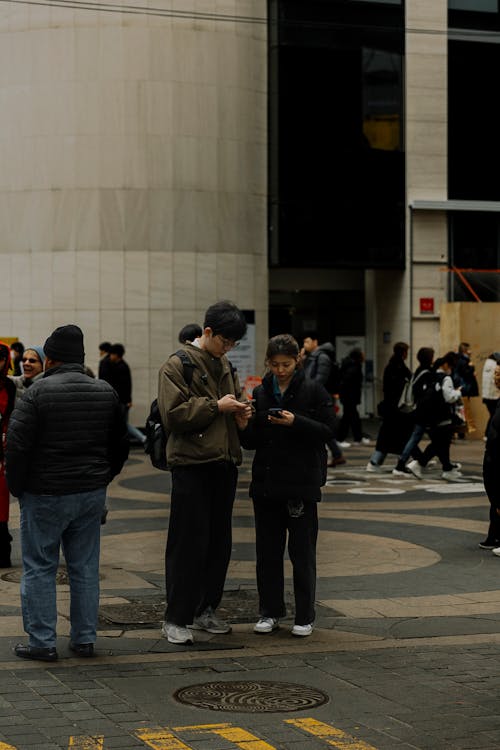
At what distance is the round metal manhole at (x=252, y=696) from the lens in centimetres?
652

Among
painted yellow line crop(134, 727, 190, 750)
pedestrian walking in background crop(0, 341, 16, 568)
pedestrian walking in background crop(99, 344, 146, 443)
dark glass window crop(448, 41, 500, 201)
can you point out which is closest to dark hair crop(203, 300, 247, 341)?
painted yellow line crop(134, 727, 190, 750)

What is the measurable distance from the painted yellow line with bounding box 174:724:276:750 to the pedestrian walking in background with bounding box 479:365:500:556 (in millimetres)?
5212

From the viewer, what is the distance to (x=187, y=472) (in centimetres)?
803

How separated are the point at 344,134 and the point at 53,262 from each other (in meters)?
6.44

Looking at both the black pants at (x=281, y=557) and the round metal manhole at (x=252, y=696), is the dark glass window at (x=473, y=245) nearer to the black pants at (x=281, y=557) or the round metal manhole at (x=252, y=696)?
the black pants at (x=281, y=557)

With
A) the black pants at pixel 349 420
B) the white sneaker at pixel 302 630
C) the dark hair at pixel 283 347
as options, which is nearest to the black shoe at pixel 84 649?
the white sneaker at pixel 302 630

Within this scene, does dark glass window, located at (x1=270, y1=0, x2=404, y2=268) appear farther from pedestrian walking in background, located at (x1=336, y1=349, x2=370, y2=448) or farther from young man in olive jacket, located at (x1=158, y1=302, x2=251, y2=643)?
young man in olive jacket, located at (x1=158, y1=302, x2=251, y2=643)

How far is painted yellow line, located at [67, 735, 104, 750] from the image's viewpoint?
19.0 ft

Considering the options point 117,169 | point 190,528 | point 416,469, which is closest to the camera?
point 190,528

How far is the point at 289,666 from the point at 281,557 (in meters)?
1.15

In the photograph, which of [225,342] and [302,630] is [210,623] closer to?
[302,630]

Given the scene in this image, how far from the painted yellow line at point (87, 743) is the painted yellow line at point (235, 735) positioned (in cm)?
39

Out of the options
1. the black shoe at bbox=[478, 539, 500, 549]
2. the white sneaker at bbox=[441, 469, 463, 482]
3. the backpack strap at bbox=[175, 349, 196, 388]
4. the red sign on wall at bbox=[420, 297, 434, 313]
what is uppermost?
the red sign on wall at bbox=[420, 297, 434, 313]

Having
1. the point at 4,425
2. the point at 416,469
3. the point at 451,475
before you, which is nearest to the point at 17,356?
the point at 416,469
